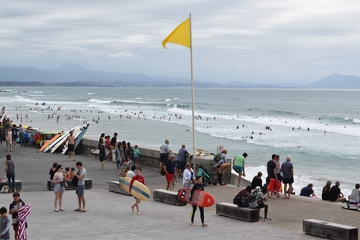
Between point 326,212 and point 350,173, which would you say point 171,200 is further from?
point 350,173

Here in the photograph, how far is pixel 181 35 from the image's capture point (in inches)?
784

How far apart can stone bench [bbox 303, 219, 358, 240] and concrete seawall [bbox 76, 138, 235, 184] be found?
6.92 meters

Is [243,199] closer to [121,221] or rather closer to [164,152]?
[121,221]

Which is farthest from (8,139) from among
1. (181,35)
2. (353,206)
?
(353,206)

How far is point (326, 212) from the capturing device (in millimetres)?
14922

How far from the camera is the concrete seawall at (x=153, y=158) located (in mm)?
19103

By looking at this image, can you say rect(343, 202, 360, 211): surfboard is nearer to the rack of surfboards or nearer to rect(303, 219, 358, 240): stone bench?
rect(303, 219, 358, 240): stone bench

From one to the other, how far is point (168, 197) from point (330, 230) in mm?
5549

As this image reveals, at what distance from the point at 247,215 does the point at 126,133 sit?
47.1m

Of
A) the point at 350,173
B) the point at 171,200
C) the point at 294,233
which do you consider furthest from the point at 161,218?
the point at 350,173

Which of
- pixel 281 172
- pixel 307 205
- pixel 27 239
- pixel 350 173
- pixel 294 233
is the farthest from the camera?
pixel 350 173

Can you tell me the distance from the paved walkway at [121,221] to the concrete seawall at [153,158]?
0.69 metres

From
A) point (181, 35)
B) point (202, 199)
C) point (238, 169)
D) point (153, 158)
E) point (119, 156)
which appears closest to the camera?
point (202, 199)

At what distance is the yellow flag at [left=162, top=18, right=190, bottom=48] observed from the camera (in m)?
19.8
